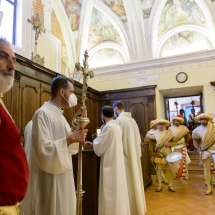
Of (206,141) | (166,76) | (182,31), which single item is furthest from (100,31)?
(206,141)

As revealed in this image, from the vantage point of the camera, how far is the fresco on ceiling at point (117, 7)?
10086mm

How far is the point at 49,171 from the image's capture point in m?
1.95

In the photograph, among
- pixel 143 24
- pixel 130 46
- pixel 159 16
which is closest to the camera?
pixel 159 16

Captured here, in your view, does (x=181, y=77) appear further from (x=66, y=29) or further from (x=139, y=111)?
(x=66, y=29)

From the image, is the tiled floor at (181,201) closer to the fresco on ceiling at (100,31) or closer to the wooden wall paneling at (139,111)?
the wooden wall paneling at (139,111)

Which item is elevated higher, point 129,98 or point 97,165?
point 129,98

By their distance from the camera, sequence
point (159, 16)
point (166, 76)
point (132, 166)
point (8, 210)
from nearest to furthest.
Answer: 1. point (8, 210)
2. point (132, 166)
3. point (166, 76)
4. point (159, 16)

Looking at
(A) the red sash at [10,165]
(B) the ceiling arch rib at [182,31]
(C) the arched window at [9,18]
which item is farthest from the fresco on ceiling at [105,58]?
(A) the red sash at [10,165]

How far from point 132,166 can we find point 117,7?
8.15 m

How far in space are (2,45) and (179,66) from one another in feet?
29.3

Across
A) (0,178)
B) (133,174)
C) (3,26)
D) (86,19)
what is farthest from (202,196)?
(86,19)

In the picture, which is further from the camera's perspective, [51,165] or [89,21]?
[89,21]

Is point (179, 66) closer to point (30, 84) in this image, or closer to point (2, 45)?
point (30, 84)

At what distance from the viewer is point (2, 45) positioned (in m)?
1.38
